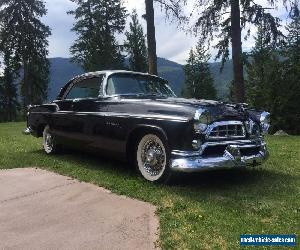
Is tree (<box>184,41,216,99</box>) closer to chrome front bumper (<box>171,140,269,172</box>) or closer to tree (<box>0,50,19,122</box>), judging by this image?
tree (<box>0,50,19,122</box>)

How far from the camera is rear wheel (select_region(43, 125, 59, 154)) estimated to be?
9262mm

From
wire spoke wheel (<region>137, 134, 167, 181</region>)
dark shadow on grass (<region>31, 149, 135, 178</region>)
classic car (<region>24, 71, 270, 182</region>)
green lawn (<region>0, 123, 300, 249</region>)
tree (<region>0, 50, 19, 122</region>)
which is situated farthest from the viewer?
tree (<region>0, 50, 19, 122</region>)

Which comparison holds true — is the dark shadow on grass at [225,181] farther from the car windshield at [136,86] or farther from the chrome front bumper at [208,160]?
the car windshield at [136,86]

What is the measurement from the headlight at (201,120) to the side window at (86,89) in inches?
95.2

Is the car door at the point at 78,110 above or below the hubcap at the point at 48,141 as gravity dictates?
above

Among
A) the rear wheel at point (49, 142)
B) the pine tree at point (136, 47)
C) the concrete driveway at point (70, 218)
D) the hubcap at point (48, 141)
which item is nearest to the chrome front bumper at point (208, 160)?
the concrete driveway at point (70, 218)

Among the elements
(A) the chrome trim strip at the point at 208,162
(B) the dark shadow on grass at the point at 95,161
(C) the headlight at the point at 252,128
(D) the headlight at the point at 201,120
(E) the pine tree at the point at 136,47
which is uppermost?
(E) the pine tree at the point at 136,47

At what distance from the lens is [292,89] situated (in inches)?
1102

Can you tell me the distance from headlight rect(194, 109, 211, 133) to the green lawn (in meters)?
0.89

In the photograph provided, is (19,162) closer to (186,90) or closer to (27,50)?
(27,50)

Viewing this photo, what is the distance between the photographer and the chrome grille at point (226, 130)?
6.08 metres

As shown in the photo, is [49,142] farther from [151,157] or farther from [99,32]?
[99,32]

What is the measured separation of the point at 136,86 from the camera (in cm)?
782

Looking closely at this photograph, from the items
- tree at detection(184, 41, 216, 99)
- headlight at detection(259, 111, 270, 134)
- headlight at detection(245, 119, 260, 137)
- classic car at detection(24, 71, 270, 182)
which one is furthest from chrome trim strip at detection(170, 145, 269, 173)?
tree at detection(184, 41, 216, 99)
